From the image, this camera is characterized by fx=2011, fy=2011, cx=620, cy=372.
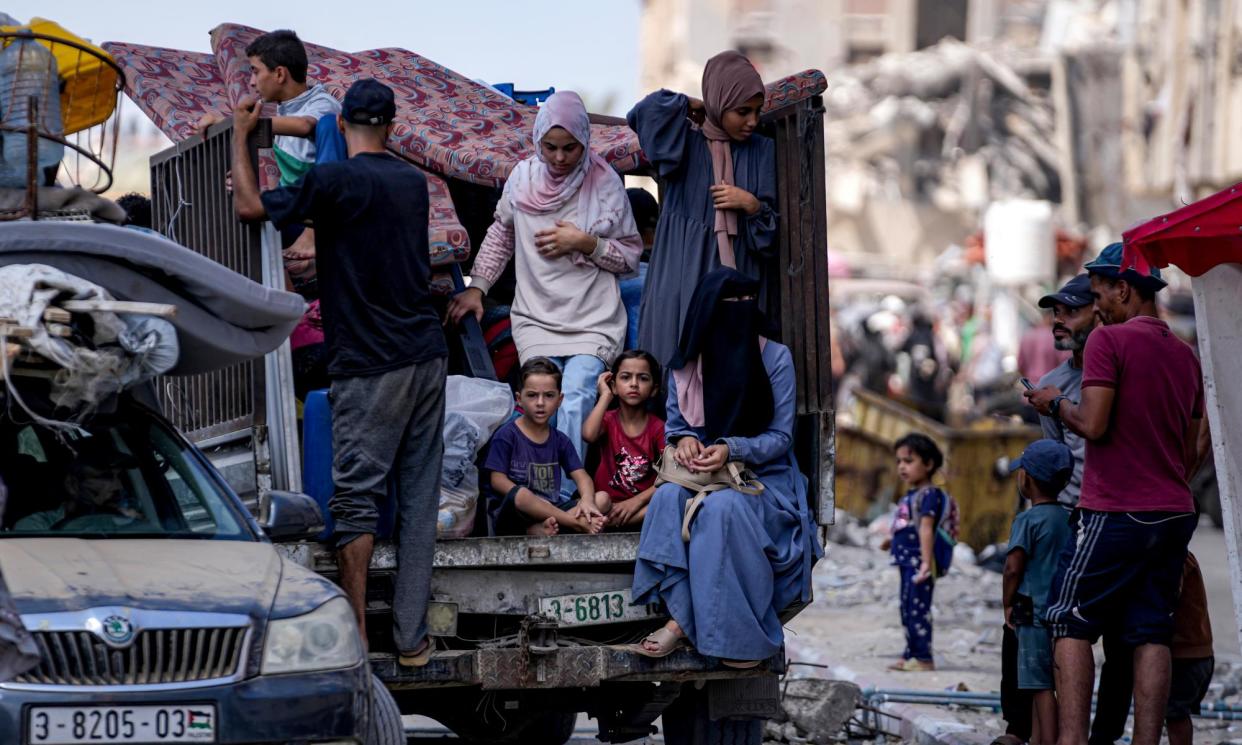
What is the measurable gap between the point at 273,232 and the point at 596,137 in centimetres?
220

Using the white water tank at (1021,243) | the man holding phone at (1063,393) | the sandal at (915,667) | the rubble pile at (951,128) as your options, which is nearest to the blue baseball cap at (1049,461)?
the man holding phone at (1063,393)

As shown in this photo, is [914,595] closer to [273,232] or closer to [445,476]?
[445,476]

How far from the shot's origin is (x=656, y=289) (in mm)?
8344

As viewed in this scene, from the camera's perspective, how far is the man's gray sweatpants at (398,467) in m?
6.94

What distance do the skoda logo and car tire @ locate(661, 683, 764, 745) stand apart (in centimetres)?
291

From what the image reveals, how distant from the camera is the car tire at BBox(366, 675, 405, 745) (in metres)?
5.79

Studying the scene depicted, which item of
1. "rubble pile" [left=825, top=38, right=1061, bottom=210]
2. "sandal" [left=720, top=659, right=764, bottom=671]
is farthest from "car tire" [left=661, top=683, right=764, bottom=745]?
"rubble pile" [left=825, top=38, right=1061, bottom=210]

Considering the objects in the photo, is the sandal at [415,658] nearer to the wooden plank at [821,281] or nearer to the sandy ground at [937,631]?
the wooden plank at [821,281]

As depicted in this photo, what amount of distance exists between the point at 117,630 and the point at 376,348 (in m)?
2.04

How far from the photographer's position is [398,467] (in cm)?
716

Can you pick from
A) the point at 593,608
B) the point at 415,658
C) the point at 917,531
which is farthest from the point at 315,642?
the point at 917,531

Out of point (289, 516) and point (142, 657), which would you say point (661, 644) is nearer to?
point (289, 516)

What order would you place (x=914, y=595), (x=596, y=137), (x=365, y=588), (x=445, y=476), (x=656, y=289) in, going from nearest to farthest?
(x=365, y=588) < (x=445, y=476) < (x=656, y=289) < (x=596, y=137) < (x=914, y=595)

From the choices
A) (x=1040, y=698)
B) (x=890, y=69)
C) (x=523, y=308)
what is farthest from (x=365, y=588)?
(x=890, y=69)
